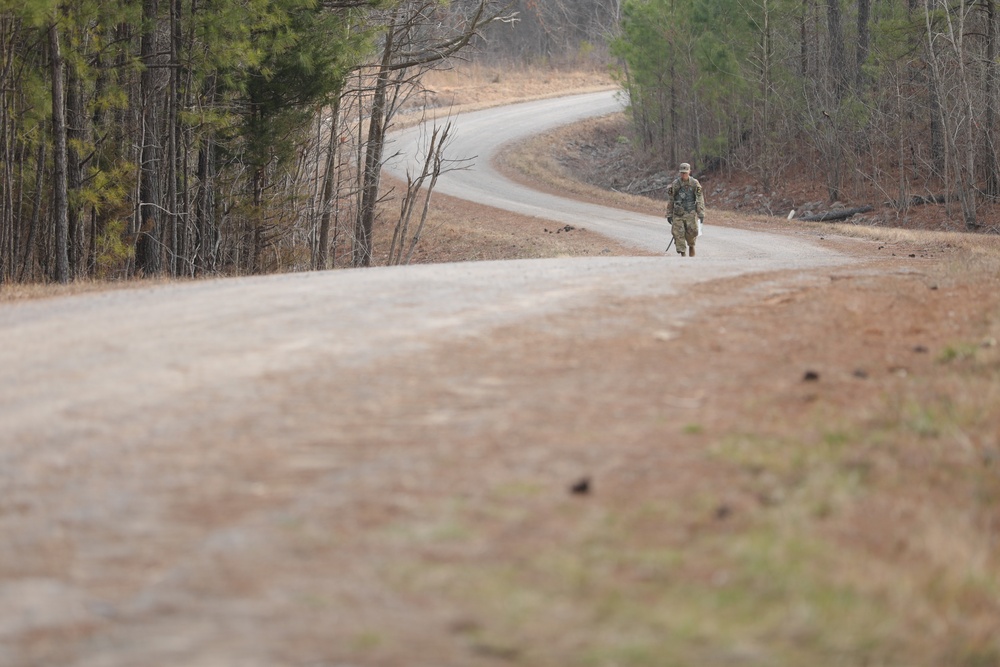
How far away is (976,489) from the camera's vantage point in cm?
485

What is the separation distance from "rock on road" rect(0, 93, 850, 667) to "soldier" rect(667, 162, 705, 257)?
7450 millimetres

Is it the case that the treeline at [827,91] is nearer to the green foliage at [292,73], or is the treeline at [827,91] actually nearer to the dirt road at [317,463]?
the green foliage at [292,73]

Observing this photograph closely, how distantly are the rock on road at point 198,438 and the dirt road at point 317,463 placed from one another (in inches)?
0.6

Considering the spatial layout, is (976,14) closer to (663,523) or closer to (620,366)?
(620,366)

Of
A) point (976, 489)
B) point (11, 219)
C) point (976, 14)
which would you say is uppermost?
point (976, 14)

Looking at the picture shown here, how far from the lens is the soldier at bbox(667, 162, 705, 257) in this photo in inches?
714

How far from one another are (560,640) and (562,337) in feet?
15.9

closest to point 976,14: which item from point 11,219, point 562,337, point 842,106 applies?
point 842,106

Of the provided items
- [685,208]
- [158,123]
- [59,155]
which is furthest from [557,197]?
[59,155]

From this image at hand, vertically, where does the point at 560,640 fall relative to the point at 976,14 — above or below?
below

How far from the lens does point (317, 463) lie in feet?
16.1

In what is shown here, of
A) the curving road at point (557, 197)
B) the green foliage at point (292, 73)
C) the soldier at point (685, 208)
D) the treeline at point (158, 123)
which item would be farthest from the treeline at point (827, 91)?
the treeline at point (158, 123)

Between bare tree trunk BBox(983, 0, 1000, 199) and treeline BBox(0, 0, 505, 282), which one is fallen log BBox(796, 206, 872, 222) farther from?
treeline BBox(0, 0, 505, 282)

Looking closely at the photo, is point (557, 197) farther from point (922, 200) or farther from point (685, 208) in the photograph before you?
point (685, 208)
